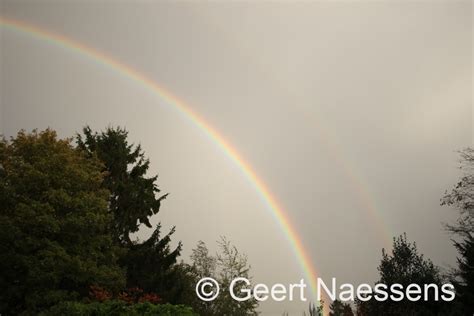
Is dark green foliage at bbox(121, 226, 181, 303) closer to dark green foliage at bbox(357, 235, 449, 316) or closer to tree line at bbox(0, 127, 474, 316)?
tree line at bbox(0, 127, 474, 316)

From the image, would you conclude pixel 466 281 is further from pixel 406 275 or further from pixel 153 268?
pixel 153 268

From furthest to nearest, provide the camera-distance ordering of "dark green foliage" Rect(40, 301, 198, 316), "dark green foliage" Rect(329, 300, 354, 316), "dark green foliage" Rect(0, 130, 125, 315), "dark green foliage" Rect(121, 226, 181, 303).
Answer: "dark green foliage" Rect(329, 300, 354, 316) < "dark green foliage" Rect(121, 226, 181, 303) < "dark green foliage" Rect(0, 130, 125, 315) < "dark green foliage" Rect(40, 301, 198, 316)

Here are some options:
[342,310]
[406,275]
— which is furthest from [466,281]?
[342,310]

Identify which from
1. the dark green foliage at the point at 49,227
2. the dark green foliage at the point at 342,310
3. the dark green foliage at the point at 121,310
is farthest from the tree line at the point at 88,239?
the dark green foliage at the point at 342,310

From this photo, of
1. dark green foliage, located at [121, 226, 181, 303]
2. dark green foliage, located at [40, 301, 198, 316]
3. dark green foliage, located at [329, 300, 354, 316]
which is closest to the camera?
dark green foliage, located at [40, 301, 198, 316]

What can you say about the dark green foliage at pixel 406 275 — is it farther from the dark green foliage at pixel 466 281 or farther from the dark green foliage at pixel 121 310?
the dark green foliage at pixel 121 310

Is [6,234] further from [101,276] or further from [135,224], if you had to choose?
[135,224]

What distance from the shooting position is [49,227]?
21.9 metres

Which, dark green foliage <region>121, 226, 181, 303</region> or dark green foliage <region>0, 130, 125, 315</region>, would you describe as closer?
dark green foliage <region>0, 130, 125, 315</region>

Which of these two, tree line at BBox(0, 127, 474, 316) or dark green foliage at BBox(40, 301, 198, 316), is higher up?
tree line at BBox(0, 127, 474, 316)

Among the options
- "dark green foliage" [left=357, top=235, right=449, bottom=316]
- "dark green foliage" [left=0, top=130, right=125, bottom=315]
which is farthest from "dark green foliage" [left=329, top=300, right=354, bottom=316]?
"dark green foliage" [left=0, top=130, right=125, bottom=315]

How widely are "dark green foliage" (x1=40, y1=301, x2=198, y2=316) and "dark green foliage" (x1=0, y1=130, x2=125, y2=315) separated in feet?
34.3

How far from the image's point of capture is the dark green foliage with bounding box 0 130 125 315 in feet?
71.5

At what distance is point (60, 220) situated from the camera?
23109mm
